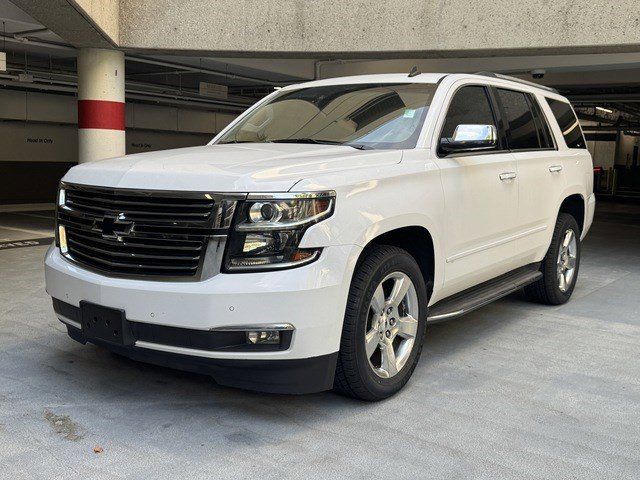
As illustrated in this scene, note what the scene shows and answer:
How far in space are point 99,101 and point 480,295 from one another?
791 centimetres

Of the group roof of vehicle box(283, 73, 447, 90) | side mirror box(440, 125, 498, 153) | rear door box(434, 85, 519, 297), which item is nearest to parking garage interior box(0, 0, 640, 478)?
rear door box(434, 85, 519, 297)

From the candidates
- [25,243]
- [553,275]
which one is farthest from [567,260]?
[25,243]

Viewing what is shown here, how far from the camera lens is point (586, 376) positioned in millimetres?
4371

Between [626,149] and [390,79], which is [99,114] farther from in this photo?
[626,149]

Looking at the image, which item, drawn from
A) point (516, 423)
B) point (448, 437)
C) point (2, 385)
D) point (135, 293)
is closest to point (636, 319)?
point (516, 423)

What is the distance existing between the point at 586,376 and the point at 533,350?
0.57m

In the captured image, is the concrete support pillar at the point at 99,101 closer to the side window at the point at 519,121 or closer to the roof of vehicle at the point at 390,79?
the roof of vehicle at the point at 390,79

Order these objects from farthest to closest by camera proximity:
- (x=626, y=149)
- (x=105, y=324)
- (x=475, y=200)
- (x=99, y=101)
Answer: (x=626, y=149), (x=99, y=101), (x=475, y=200), (x=105, y=324)

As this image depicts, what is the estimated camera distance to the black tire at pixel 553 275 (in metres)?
5.94

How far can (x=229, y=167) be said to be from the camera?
345cm

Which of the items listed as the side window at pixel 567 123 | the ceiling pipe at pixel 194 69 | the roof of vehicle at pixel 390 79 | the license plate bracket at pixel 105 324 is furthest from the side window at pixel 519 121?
the ceiling pipe at pixel 194 69

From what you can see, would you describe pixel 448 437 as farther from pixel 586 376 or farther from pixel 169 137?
pixel 169 137

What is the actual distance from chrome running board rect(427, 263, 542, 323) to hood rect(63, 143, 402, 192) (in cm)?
107

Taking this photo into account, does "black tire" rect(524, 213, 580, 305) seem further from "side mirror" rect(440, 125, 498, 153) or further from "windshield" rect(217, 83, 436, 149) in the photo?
"windshield" rect(217, 83, 436, 149)
